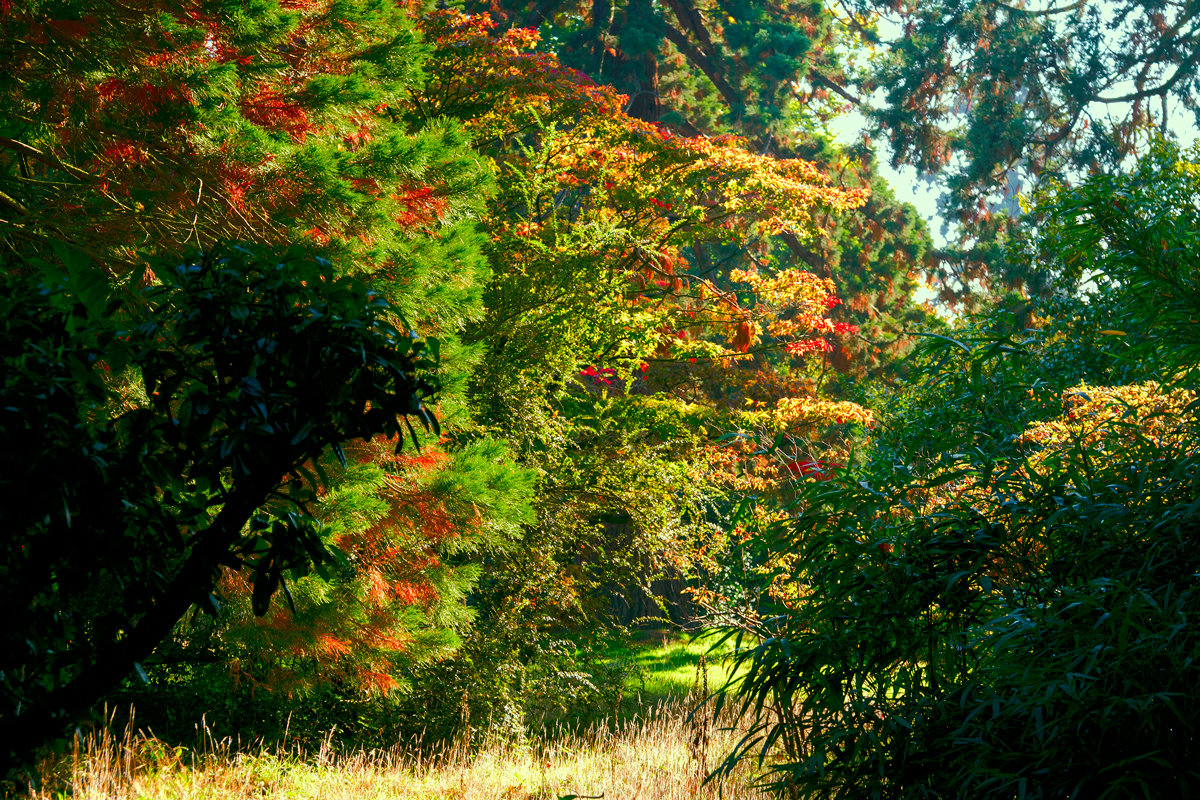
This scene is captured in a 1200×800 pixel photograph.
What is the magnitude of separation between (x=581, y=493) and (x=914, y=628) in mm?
5285

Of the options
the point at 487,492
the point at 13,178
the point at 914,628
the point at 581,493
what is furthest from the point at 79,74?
the point at 581,493

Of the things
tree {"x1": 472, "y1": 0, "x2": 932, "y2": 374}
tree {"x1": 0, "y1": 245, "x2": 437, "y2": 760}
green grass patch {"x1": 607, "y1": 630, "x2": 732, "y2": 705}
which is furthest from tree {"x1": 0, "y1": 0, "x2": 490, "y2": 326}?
tree {"x1": 472, "y1": 0, "x2": 932, "y2": 374}

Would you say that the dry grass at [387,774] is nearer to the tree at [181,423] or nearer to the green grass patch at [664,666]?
the green grass patch at [664,666]

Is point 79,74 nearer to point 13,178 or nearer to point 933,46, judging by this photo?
point 13,178

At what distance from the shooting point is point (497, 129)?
29.0 ft

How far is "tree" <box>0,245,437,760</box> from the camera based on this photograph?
1558 mm

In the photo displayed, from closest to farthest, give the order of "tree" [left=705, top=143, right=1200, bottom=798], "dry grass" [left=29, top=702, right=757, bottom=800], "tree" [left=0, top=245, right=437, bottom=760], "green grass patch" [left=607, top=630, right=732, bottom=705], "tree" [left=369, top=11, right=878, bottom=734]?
"tree" [left=0, top=245, right=437, bottom=760], "tree" [left=705, top=143, right=1200, bottom=798], "dry grass" [left=29, top=702, right=757, bottom=800], "tree" [left=369, top=11, right=878, bottom=734], "green grass patch" [left=607, top=630, right=732, bottom=705]

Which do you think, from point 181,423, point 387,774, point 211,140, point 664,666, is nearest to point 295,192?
point 211,140

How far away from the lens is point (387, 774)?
594cm

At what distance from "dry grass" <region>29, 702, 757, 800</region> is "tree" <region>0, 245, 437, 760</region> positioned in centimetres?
317

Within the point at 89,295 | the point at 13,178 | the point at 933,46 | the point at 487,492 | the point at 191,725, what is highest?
the point at 933,46

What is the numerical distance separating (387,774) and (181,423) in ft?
16.1

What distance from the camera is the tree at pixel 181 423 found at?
1.56 meters

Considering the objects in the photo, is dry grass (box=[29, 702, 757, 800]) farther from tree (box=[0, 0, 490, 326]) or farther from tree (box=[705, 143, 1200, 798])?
tree (box=[0, 0, 490, 326])
